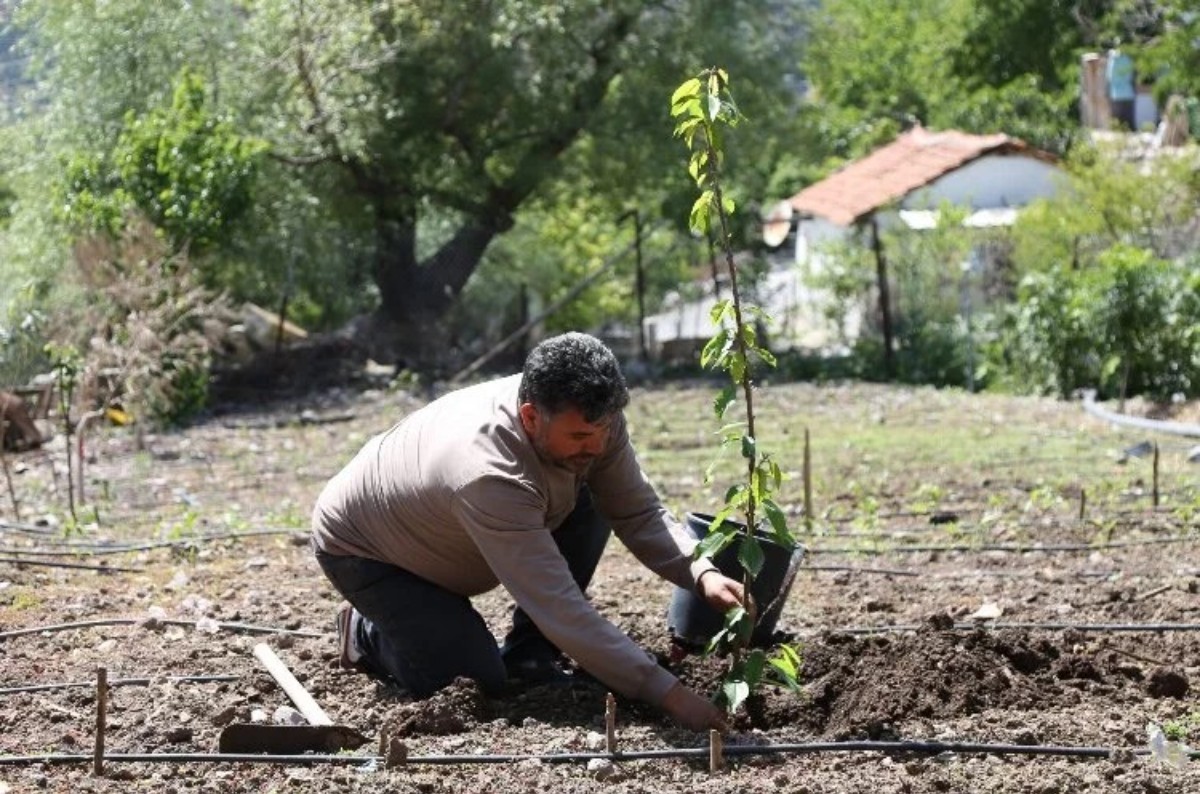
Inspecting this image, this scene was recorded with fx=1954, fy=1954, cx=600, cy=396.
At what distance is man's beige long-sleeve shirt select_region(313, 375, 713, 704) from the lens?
16.9ft

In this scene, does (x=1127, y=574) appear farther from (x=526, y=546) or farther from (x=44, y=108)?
(x=44, y=108)

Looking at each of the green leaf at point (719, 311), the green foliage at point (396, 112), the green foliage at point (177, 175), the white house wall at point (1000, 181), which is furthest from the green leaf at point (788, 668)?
the white house wall at point (1000, 181)

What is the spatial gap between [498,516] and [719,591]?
70 centimetres

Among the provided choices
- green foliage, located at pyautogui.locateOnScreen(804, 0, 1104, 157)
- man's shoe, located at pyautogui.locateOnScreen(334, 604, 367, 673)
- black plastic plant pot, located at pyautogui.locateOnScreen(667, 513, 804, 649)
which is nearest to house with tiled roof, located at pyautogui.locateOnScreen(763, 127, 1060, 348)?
green foliage, located at pyautogui.locateOnScreen(804, 0, 1104, 157)

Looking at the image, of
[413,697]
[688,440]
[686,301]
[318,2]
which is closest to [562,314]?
[686,301]

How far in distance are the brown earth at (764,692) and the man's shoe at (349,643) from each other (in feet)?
0.16

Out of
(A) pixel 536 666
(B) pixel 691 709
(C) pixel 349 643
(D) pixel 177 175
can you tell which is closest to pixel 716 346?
(B) pixel 691 709

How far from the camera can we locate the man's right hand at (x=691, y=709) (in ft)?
16.8

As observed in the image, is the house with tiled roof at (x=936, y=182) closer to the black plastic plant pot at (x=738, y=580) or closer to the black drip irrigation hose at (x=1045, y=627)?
the black drip irrigation hose at (x=1045, y=627)

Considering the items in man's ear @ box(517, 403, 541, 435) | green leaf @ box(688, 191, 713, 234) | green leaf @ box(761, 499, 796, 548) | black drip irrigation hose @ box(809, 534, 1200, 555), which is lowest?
black drip irrigation hose @ box(809, 534, 1200, 555)

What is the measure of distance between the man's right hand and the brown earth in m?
0.05

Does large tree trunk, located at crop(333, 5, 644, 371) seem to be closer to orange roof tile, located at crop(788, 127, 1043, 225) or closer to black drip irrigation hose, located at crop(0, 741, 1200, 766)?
orange roof tile, located at crop(788, 127, 1043, 225)

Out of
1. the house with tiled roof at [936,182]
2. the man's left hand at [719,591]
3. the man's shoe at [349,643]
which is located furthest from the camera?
the house with tiled roof at [936,182]

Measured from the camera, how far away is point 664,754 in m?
4.86
